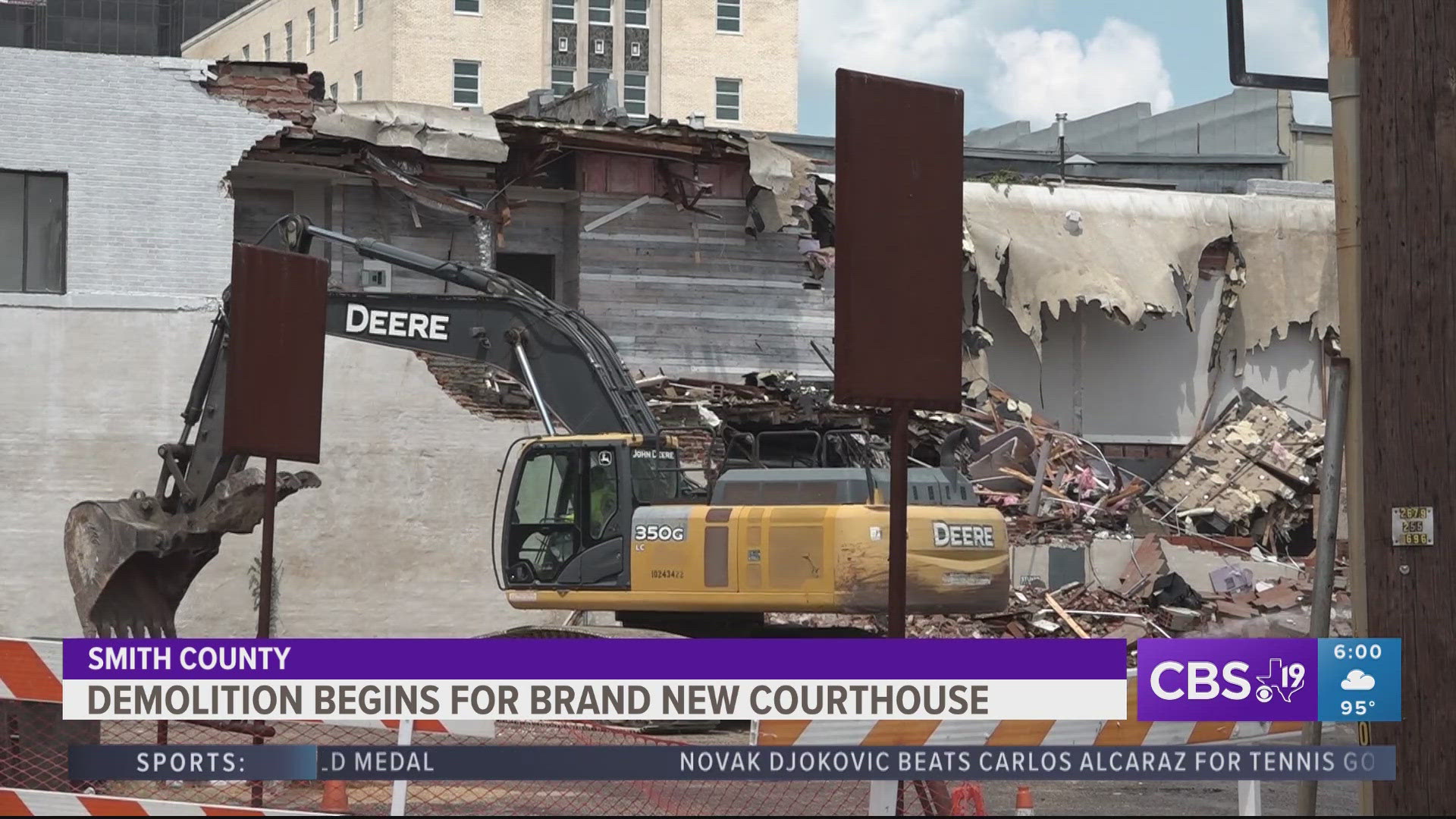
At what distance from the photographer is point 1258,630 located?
21000 mm

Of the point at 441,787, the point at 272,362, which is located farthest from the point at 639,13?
the point at 441,787

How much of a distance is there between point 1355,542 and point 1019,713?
5.08 feet

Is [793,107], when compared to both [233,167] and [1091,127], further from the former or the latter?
[233,167]

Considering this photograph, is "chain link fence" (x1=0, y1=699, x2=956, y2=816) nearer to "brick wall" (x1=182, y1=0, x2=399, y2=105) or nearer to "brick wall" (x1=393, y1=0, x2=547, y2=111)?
"brick wall" (x1=182, y1=0, x2=399, y2=105)

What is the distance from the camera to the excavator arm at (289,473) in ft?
51.1

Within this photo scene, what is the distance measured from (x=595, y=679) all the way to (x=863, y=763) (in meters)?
1.15

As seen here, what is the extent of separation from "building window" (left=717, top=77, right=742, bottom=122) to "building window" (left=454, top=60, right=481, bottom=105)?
11.6 m

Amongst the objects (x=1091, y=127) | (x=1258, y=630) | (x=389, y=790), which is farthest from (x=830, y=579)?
(x=1091, y=127)

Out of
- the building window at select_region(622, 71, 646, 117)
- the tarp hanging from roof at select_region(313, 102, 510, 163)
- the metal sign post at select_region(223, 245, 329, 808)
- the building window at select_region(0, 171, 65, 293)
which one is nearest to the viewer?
the metal sign post at select_region(223, 245, 329, 808)

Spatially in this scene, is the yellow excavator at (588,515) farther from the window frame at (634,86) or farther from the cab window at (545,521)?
the window frame at (634,86)

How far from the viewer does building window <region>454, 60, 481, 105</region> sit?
8550 cm

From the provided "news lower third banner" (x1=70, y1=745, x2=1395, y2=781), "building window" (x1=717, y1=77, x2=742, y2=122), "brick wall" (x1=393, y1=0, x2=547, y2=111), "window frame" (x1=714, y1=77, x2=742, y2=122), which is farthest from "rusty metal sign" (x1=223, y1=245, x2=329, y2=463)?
"building window" (x1=717, y1=77, x2=742, y2=122)

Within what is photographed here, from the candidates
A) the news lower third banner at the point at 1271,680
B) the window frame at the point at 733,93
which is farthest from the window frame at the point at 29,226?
the window frame at the point at 733,93

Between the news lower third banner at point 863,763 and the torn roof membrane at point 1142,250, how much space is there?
2205 cm
